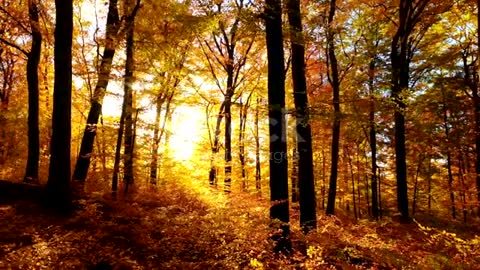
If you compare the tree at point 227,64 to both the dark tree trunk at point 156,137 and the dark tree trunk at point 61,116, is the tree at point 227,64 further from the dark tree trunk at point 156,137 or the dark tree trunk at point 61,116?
the dark tree trunk at point 61,116

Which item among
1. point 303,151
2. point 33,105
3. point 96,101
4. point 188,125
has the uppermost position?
point 188,125

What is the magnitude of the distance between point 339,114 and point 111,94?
8018mm

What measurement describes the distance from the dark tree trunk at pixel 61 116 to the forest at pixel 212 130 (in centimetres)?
3

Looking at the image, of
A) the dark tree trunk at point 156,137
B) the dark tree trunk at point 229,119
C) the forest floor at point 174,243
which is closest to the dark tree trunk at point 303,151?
the forest floor at point 174,243

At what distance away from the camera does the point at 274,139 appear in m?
9.01

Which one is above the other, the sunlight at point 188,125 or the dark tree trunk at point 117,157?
the sunlight at point 188,125

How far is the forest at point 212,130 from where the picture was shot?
8.68m

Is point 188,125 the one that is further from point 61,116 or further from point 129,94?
point 61,116

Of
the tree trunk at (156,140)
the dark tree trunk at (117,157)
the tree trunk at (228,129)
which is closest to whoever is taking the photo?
the dark tree trunk at (117,157)

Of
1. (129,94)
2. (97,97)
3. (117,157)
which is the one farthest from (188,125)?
(117,157)

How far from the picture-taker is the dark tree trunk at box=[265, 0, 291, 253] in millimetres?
8938

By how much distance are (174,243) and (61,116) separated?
162 inches

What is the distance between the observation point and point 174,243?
28.6ft

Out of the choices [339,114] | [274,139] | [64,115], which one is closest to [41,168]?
[64,115]
